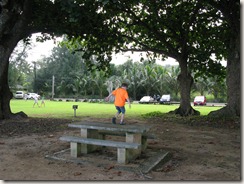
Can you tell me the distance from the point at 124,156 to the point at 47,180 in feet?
5.73

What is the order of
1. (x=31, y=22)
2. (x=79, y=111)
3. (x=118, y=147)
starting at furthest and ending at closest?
Result: (x=79, y=111)
(x=31, y=22)
(x=118, y=147)

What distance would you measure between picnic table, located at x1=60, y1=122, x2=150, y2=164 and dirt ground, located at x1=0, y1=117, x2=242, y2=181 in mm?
342

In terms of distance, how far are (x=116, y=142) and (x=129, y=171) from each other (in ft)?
2.37

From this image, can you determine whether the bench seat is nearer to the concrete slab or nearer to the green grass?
the concrete slab

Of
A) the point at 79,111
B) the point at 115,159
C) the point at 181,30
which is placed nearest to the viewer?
the point at 115,159

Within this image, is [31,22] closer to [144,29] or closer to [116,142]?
[144,29]

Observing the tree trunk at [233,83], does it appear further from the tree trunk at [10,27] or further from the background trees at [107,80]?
the background trees at [107,80]

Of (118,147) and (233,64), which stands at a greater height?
(233,64)

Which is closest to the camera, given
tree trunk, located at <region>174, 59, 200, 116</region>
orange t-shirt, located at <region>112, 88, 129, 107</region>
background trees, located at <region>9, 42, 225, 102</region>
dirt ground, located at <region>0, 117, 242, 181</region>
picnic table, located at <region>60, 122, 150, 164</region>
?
dirt ground, located at <region>0, 117, 242, 181</region>

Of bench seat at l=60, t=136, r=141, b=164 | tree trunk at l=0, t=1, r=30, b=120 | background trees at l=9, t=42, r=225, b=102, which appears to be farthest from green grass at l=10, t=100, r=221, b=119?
bench seat at l=60, t=136, r=141, b=164

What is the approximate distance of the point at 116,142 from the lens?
19.6ft

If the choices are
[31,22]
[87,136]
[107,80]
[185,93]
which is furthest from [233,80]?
[107,80]

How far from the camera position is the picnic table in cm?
595

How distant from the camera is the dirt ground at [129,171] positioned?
5.27 metres
